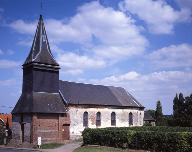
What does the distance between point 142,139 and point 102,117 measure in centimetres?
1792

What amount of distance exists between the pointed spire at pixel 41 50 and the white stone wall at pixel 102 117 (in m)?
7.12

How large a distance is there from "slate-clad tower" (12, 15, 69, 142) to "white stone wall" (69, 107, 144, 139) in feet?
4.96

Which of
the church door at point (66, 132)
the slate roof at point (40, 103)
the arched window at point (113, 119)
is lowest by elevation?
the church door at point (66, 132)

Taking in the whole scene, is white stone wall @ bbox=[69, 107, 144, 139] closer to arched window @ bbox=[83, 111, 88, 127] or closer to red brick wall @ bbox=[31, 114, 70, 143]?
arched window @ bbox=[83, 111, 88, 127]

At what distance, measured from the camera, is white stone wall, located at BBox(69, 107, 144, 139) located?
4056 cm

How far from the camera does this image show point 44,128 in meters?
37.1

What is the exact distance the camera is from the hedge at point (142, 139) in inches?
931

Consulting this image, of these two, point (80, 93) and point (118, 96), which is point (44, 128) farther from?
point (118, 96)

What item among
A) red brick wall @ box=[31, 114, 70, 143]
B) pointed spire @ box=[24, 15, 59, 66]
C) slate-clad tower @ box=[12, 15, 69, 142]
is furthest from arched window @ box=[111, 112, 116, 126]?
pointed spire @ box=[24, 15, 59, 66]

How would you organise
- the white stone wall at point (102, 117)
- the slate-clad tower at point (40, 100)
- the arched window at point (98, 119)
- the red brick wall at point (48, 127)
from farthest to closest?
1. the arched window at point (98, 119)
2. the white stone wall at point (102, 117)
3. the slate-clad tower at point (40, 100)
4. the red brick wall at point (48, 127)

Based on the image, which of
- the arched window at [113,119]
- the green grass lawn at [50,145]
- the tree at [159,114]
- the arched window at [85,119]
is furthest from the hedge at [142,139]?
the tree at [159,114]

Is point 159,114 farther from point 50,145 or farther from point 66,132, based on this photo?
point 50,145

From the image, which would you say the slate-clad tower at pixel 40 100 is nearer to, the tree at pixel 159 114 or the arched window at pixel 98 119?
the arched window at pixel 98 119

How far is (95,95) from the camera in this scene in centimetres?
4612
